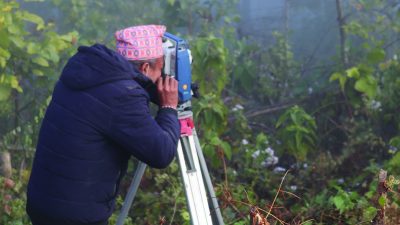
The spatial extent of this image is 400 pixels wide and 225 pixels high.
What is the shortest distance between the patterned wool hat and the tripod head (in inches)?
1.7

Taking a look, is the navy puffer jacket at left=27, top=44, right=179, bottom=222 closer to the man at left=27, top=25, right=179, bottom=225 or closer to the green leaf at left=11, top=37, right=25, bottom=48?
the man at left=27, top=25, right=179, bottom=225

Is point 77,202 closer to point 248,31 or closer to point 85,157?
point 85,157

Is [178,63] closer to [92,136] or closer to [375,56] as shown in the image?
[92,136]

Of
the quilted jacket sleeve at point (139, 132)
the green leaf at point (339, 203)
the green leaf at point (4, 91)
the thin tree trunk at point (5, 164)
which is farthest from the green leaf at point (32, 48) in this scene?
the green leaf at point (339, 203)

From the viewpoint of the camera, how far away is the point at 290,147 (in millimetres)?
4586

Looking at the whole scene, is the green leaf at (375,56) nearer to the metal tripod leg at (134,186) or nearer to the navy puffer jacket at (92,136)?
the metal tripod leg at (134,186)

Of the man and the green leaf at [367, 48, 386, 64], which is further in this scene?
the green leaf at [367, 48, 386, 64]

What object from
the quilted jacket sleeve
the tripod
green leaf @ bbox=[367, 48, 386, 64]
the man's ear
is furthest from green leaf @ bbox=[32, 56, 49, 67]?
green leaf @ bbox=[367, 48, 386, 64]

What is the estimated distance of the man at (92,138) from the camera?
A: 2525mm

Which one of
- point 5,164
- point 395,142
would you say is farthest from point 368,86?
point 5,164

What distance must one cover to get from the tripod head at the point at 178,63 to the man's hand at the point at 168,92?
9 centimetres

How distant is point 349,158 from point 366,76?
23.0 inches

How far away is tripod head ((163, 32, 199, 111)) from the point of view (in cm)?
291

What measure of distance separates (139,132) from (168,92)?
0.29 meters
